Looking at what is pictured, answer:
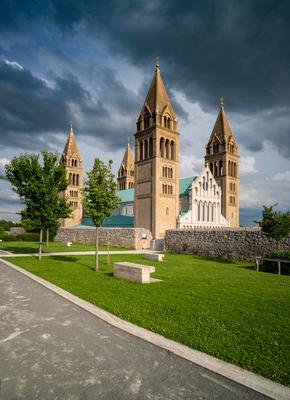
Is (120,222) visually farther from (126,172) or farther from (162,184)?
(126,172)

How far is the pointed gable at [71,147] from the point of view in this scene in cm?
7031

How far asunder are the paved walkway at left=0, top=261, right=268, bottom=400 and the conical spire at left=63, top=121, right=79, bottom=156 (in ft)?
221

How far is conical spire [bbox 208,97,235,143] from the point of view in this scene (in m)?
58.6

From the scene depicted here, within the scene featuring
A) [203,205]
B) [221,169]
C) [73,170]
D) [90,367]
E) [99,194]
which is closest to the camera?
[90,367]

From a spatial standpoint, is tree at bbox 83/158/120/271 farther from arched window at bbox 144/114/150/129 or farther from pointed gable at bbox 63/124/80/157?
pointed gable at bbox 63/124/80/157

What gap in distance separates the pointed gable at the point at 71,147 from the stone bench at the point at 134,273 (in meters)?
62.5

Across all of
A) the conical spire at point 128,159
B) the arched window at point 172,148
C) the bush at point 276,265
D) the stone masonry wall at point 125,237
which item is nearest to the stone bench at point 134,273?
the bush at point 276,265

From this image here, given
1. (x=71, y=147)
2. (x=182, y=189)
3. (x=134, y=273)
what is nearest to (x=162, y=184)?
(x=182, y=189)

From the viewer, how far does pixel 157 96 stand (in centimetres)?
4084

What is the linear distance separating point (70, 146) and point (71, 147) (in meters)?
0.35

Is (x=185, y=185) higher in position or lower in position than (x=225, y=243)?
higher

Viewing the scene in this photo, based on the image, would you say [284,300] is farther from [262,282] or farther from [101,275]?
[101,275]

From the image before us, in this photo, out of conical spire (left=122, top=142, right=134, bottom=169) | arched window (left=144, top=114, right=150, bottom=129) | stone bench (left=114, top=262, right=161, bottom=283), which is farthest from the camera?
conical spire (left=122, top=142, right=134, bottom=169)

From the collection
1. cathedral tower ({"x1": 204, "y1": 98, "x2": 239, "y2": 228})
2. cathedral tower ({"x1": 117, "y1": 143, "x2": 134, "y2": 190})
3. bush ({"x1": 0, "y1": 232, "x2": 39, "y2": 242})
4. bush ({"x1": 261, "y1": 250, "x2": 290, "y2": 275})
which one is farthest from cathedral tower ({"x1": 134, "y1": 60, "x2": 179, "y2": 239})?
cathedral tower ({"x1": 117, "y1": 143, "x2": 134, "y2": 190})
